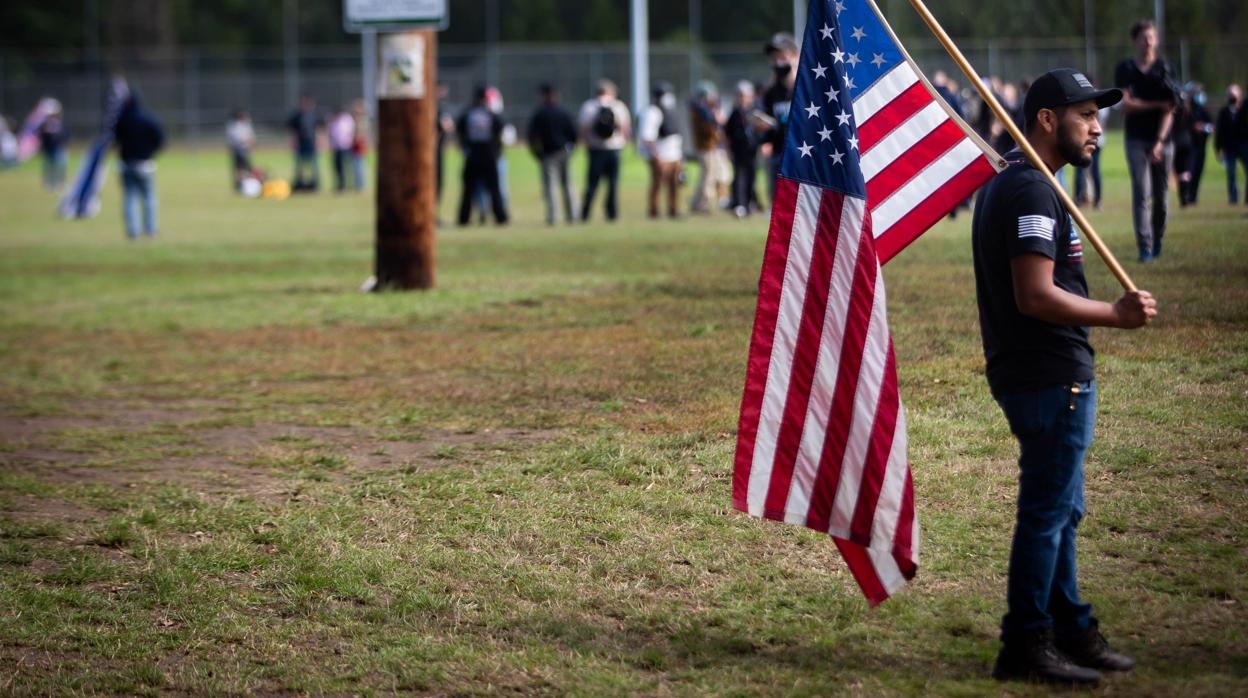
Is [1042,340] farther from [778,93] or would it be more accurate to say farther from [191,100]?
[191,100]

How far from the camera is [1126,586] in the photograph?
578 cm

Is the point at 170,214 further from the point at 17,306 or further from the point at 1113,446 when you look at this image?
the point at 1113,446

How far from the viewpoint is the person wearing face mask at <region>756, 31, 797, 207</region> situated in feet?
59.0

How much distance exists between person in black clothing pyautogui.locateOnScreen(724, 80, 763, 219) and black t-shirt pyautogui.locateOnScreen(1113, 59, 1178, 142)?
11.8 meters

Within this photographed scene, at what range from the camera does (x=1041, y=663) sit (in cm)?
480

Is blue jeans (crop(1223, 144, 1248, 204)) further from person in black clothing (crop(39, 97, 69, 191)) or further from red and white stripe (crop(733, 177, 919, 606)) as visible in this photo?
person in black clothing (crop(39, 97, 69, 191))

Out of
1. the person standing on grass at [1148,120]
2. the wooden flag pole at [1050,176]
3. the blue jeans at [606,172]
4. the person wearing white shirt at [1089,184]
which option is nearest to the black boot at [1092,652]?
the wooden flag pole at [1050,176]

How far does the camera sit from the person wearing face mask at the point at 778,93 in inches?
707

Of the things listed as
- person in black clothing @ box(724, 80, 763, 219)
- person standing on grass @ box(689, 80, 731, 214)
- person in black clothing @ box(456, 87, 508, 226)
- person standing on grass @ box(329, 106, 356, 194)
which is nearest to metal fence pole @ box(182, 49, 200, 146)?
person standing on grass @ box(329, 106, 356, 194)

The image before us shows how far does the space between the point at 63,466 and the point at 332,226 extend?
18.7 metres

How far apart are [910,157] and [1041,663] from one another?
6.19 ft

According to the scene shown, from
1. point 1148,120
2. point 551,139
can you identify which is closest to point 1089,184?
point 1148,120

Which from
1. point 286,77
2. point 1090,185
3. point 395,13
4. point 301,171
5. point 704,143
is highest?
point 286,77

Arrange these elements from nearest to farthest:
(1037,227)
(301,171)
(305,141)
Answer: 1. (1037,227)
2. (305,141)
3. (301,171)
